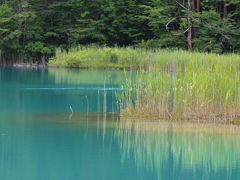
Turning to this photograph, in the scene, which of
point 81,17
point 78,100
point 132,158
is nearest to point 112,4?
point 81,17

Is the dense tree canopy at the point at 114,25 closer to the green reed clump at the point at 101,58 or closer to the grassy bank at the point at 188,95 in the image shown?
the green reed clump at the point at 101,58

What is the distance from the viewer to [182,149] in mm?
11844

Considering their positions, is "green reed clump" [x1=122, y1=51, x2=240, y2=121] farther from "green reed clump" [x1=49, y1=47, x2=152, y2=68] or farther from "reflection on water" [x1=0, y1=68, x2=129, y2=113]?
"green reed clump" [x1=49, y1=47, x2=152, y2=68]

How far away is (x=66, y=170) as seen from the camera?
991cm

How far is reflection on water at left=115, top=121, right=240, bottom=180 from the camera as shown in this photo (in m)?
10.2

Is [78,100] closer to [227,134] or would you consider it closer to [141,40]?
[227,134]

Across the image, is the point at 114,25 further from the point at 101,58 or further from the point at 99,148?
the point at 99,148

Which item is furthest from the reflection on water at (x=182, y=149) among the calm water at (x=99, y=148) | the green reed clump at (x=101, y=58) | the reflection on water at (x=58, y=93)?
the green reed clump at (x=101, y=58)

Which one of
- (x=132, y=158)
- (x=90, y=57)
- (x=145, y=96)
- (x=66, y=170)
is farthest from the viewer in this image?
(x=90, y=57)

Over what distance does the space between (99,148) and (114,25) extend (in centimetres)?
2864

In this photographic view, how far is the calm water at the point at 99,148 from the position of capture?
32.6ft

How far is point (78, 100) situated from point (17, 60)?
2014cm

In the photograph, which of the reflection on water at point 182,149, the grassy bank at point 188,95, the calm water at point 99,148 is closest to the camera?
the calm water at point 99,148

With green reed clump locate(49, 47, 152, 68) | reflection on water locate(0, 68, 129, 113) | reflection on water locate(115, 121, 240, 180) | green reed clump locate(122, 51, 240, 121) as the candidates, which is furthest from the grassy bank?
green reed clump locate(49, 47, 152, 68)
